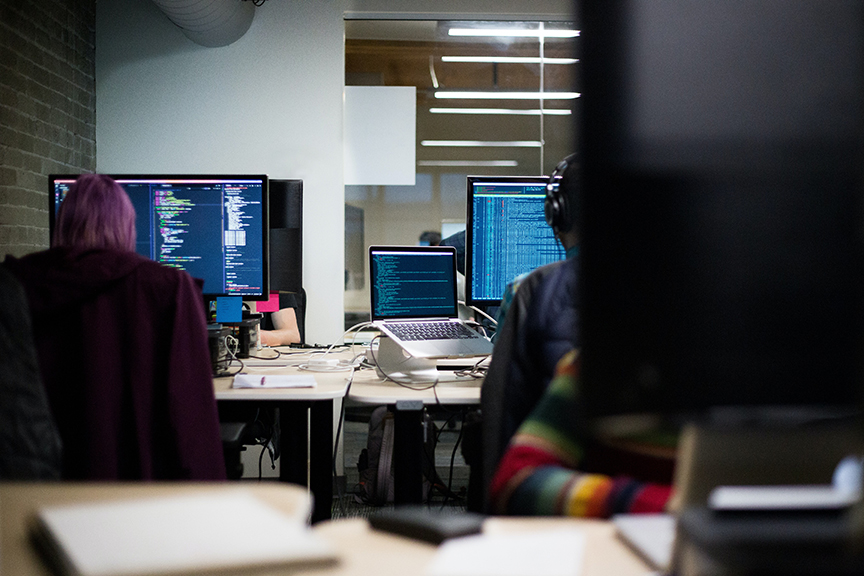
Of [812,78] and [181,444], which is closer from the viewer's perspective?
[812,78]

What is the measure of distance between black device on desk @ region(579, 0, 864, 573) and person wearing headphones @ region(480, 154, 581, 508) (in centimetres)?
55

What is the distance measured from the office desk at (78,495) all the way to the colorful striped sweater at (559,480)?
0.87ft

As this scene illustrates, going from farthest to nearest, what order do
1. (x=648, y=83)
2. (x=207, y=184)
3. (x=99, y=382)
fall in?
(x=207, y=184) → (x=99, y=382) → (x=648, y=83)

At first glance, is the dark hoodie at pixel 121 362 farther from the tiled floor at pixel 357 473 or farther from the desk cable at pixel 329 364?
the tiled floor at pixel 357 473

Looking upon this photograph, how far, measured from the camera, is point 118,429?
1.42m

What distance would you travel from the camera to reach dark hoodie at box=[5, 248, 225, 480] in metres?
1.40

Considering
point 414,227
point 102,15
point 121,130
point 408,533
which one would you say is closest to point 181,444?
point 408,533

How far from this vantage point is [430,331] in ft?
6.66

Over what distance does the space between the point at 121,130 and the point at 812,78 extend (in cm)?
425

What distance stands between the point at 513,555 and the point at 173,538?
0.30 m

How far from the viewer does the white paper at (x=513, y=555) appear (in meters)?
0.59

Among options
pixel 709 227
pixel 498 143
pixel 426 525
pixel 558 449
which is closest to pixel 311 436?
pixel 558 449

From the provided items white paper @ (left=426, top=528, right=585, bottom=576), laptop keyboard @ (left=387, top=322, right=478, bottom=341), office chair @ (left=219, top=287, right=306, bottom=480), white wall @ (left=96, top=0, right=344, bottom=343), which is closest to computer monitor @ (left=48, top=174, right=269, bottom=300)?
office chair @ (left=219, top=287, right=306, bottom=480)

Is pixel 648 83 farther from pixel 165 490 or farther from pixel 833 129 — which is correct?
pixel 165 490
